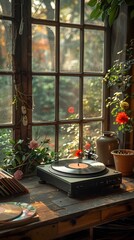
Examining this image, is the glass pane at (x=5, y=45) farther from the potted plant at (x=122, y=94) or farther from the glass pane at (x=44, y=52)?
the potted plant at (x=122, y=94)

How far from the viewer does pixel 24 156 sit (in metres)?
2.03

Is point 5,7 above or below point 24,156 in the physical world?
above

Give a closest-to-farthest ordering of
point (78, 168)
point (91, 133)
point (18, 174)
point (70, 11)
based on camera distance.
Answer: point (78, 168) → point (18, 174) → point (70, 11) → point (91, 133)

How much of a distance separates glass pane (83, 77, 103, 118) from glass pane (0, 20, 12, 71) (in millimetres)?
576

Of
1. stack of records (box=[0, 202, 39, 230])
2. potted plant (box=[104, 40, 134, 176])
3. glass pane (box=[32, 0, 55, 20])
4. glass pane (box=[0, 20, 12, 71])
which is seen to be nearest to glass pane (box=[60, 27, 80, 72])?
glass pane (box=[32, 0, 55, 20])

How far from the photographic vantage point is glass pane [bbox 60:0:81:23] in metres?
2.17

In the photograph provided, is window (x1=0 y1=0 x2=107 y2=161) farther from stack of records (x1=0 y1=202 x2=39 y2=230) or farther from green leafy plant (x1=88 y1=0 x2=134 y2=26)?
stack of records (x1=0 y1=202 x2=39 y2=230)

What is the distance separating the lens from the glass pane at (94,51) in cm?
229

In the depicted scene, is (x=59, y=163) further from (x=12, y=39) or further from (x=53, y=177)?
(x=12, y=39)

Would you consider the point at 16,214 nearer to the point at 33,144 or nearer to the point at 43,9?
the point at 33,144

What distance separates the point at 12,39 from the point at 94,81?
665mm

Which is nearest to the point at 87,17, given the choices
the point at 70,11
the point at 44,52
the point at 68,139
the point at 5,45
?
the point at 70,11

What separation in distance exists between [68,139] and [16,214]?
96 cm

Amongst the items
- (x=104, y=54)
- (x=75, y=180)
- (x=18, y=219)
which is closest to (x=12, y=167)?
(x=75, y=180)
